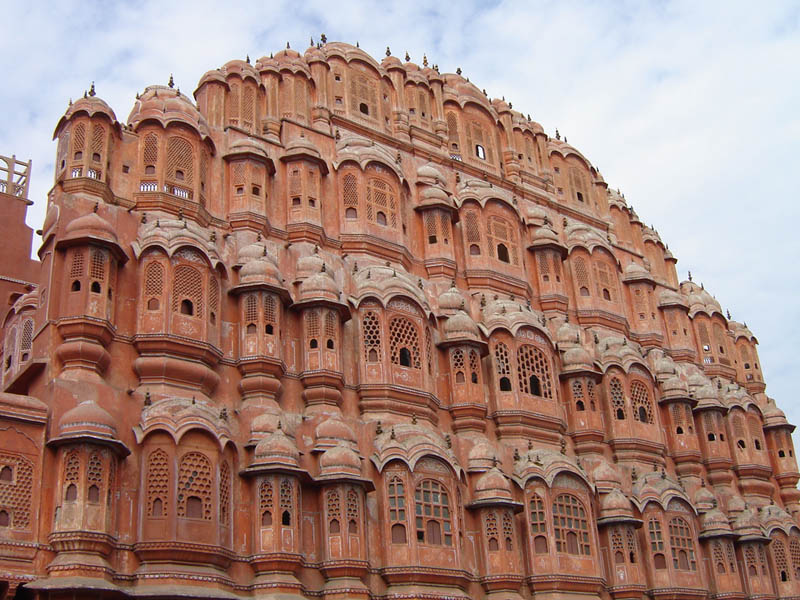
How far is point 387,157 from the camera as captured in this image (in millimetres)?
27266

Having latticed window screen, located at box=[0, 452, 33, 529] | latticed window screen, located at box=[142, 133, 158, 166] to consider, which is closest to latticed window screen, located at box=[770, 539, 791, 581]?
latticed window screen, located at box=[142, 133, 158, 166]

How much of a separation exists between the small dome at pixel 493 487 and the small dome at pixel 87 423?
9.07 m

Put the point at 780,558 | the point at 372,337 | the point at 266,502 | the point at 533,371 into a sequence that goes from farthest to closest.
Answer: the point at 780,558 < the point at 533,371 < the point at 372,337 < the point at 266,502

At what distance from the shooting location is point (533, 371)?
87.2 ft

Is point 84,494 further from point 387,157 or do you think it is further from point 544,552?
point 387,157

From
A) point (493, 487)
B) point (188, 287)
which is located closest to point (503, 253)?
point (493, 487)

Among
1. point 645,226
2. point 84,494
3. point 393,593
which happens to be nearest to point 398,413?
point 393,593

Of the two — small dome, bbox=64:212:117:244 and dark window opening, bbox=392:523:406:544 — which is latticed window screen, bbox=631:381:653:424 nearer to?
dark window opening, bbox=392:523:406:544

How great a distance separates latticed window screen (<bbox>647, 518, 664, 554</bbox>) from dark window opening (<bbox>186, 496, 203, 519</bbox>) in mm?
13457

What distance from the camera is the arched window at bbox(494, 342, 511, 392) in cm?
2591

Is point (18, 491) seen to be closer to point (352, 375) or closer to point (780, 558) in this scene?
point (352, 375)

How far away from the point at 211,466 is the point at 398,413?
18.1 feet

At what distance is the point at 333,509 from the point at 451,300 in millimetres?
7685

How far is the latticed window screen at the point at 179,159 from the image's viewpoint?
23.3 m
